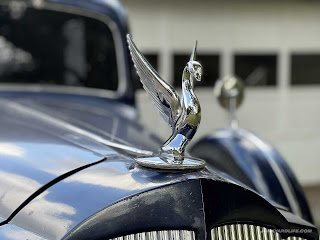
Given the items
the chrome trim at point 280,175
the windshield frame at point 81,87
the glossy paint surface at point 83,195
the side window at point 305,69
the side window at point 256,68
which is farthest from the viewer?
the side window at point 305,69

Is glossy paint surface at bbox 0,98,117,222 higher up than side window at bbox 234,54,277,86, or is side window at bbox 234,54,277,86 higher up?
side window at bbox 234,54,277,86

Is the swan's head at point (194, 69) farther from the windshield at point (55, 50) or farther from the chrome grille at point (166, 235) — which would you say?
the windshield at point (55, 50)

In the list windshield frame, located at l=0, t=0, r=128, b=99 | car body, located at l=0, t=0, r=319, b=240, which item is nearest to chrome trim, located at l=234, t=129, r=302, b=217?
car body, located at l=0, t=0, r=319, b=240

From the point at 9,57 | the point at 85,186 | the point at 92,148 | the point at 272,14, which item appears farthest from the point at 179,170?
the point at 272,14

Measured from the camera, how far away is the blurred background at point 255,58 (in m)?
7.09

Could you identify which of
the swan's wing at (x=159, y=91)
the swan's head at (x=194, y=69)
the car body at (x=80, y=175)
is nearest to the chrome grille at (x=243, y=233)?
the car body at (x=80, y=175)

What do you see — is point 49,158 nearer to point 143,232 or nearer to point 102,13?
point 143,232

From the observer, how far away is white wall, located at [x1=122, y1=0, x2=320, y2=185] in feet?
23.1

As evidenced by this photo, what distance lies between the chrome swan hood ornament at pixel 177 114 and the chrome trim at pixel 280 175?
99 cm

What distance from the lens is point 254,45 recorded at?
25.1 feet

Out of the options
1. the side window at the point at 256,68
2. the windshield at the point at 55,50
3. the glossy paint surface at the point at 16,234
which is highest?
the side window at the point at 256,68

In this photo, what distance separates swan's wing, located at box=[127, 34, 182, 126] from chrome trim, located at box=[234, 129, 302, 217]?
1.03 m

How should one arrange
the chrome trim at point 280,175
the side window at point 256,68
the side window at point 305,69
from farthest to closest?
the side window at point 305,69 < the side window at point 256,68 < the chrome trim at point 280,175

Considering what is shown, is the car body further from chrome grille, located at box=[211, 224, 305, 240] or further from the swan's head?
the swan's head
